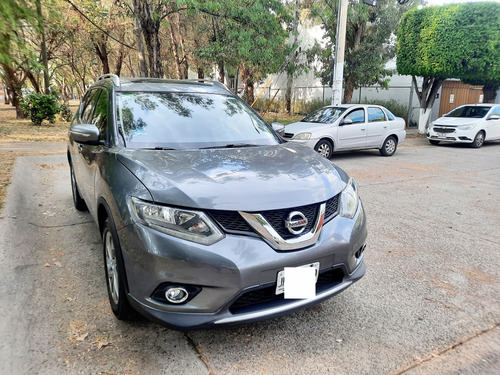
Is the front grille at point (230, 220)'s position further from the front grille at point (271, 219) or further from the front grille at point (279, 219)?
the front grille at point (279, 219)

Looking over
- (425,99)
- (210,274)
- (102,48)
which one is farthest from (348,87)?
(210,274)

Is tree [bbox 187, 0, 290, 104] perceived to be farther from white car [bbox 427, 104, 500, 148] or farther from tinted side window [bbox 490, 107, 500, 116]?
tinted side window [bbox 490, 107, 500, 116]

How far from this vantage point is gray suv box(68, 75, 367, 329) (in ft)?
6.83

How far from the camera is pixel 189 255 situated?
2053 mm

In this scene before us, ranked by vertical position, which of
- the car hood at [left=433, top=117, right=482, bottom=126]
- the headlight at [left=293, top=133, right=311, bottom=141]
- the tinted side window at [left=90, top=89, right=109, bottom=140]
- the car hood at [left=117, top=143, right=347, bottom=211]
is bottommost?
the headlight at [left=293, top=133, right=311, bottom=141]

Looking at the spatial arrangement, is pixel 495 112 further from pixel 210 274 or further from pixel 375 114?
pixel 210 274

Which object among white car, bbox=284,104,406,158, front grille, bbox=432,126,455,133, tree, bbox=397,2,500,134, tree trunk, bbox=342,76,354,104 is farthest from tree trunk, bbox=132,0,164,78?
front grille, bbox=432,126,455,133

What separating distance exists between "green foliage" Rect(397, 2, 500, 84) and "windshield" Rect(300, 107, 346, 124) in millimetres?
6183

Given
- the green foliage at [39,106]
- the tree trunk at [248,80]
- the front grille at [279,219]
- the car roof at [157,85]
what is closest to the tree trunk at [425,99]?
the tree trunk at [248,80]

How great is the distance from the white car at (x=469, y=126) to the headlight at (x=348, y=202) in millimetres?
12921

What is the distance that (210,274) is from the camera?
2.05 m

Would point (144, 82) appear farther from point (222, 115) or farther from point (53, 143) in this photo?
point (53, 143)

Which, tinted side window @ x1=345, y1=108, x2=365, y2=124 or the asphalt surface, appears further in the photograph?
tinted side window @ x1=345, y1=108, x2=365, y2=124

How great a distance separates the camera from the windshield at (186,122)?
3.09 metres
